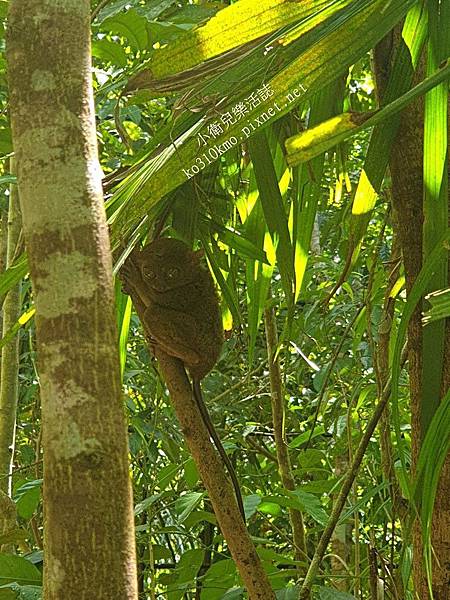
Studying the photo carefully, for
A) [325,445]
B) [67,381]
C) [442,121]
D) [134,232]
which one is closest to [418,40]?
[442,121]

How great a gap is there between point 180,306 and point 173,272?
0.10 m

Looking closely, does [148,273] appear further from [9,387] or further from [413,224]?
[9,387]

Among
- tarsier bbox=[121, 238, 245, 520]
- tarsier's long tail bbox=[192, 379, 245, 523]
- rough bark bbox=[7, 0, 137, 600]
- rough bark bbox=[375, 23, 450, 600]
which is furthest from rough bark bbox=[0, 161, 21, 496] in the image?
rough bark bbox=[7, 0, 137, 600]

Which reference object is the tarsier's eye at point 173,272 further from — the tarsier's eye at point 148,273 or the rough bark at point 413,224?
the rough bark at point 413,224

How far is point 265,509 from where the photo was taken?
5.43 ft

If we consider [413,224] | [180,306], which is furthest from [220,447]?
[413,224]

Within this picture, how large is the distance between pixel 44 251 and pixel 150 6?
39.9 inches

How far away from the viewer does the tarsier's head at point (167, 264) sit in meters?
1.23

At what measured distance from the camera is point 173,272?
124 cm

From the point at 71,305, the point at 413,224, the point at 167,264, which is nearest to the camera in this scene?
the point at 71,305

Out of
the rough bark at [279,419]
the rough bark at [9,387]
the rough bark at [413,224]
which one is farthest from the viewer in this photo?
the rough bark at [9,387]

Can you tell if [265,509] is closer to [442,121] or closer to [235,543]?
[235,543]

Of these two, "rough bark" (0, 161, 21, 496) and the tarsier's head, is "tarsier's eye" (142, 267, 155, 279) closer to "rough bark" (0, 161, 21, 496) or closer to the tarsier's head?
the tarsier's head

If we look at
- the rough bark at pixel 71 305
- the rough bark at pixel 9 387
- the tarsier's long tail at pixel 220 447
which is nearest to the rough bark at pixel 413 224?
the tarsier's long tail at pixel 220 447
